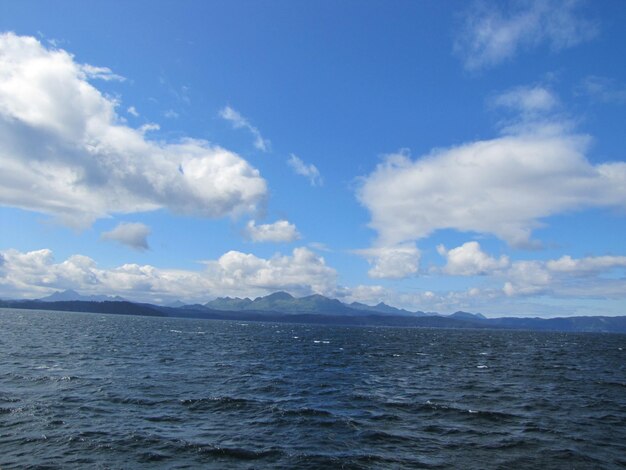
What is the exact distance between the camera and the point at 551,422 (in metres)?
38.0

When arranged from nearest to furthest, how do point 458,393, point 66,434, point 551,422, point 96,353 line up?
point 66,434 → point 551,422 → point 458,393 → point 96,353

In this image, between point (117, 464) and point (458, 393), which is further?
point (458, 393)

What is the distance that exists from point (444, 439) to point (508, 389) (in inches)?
1091

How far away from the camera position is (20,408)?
120 feet

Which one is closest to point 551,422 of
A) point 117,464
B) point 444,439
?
point 444,439

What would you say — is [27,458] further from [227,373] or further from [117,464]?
[227,373]

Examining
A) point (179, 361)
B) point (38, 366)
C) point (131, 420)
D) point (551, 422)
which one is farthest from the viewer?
point (179, 361)

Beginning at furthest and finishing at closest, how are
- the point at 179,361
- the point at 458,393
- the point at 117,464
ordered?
the point at 179,361, the point at 458,393, the point at 117,464

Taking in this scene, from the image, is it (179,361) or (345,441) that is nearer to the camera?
(345,441)

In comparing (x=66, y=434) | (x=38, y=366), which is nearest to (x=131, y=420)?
(x=66, y=434)

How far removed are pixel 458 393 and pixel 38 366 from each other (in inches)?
2235

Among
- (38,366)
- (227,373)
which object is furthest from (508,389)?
(38,366)

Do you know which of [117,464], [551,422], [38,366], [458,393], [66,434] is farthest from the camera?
[38,366]

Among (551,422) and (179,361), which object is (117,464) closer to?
(551,422)
